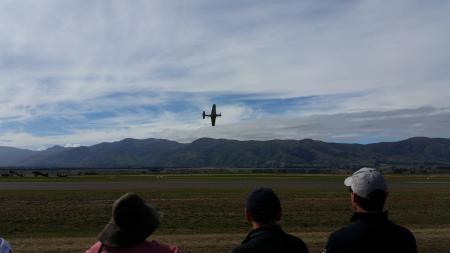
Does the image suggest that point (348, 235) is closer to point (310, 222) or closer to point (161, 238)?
point (161, 238)

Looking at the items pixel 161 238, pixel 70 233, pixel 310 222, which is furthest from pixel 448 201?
pixel 70 233

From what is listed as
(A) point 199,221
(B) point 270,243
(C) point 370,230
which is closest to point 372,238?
(C) point 370,230

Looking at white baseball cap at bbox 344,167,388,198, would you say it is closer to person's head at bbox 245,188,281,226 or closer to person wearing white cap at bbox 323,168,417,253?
person wearing white cap at bbox 323,168,417,253

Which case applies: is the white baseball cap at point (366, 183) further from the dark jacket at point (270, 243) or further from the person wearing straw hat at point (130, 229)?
the person wearing straw hat at point (130, 229)

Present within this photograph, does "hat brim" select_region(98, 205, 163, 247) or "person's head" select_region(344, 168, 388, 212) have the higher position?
"person's head" select_region(344, 168, 388, 212)

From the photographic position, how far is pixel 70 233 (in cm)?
2016

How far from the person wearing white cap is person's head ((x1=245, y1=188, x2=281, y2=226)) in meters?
0.51

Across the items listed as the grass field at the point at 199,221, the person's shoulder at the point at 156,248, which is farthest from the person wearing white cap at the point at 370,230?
the grass field at the point at 199,221

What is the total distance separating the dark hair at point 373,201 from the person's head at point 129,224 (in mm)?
1740

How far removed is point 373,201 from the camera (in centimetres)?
417

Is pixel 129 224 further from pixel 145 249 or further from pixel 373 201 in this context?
pixel 373 201

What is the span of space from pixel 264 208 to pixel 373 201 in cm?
91

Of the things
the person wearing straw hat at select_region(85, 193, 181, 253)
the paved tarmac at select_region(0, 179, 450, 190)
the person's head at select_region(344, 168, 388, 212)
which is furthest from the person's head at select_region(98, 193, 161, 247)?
the paved tarmac at select_region(0, 179, 450, 190)

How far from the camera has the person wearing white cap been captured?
4.01m
